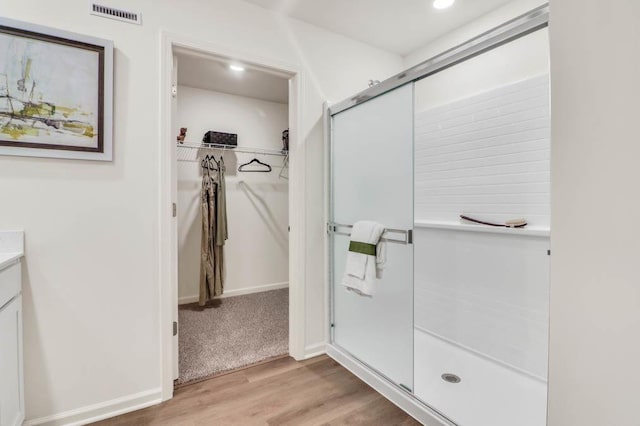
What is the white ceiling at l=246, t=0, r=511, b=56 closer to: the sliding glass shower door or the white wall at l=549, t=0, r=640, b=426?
the sliding glass shower door

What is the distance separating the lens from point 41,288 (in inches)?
63.7

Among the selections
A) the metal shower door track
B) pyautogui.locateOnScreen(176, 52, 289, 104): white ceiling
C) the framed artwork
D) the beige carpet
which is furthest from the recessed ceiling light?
the beige carpet

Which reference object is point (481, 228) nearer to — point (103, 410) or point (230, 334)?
point (230, 334)

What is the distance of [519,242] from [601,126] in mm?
1786

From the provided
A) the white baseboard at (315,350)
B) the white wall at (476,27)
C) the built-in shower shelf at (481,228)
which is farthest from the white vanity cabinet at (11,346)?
the white wall at (476,27)

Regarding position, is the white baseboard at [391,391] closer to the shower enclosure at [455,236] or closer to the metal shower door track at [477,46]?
the shower enclosure at [455,236]

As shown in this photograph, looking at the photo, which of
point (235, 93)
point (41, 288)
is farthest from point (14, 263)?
point (235, 93)

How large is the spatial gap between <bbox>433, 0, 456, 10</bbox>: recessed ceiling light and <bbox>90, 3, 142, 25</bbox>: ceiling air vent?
1.90 meters

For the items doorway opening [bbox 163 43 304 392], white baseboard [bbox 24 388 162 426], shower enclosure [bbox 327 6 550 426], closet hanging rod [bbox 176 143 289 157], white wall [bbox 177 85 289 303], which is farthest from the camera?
white wall [bbox 177 85 289 303]

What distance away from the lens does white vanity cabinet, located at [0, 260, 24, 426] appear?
1291 millimetres

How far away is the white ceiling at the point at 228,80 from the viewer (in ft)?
9.99

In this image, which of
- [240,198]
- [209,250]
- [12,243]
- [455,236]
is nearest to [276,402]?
[12,243]

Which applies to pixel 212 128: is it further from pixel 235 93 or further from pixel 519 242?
pixel 519 242

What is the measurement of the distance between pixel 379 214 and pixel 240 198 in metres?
2.40
